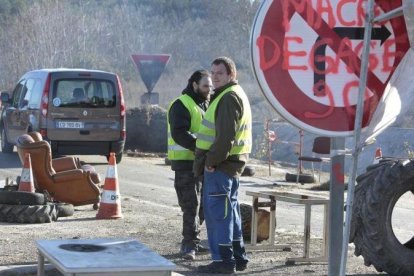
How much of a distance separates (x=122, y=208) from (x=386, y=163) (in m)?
5.48

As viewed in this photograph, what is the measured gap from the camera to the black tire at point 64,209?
12.8 m

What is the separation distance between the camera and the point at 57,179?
1331 centimetres

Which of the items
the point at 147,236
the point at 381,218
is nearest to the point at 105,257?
the point at 381,218

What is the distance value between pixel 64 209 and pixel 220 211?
4440 mm

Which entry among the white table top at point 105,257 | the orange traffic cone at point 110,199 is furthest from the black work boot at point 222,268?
the orange traffic cone at point 110,199

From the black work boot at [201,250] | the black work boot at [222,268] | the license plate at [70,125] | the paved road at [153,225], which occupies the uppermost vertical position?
the license plate at [70,125]

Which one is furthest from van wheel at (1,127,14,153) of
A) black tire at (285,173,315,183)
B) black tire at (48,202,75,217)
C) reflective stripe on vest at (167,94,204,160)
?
reflective stripe on vest at (167,94,204,160)

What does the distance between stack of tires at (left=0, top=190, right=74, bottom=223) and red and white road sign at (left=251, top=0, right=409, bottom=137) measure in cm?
854

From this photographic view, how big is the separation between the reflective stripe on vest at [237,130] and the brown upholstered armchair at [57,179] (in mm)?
4623

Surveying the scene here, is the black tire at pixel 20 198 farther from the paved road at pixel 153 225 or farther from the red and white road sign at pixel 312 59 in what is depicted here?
the red and white road sign at pixel 312 59

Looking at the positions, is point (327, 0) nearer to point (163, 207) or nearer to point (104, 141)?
point (163, 207)

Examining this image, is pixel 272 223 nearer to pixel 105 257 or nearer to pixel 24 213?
pixel 24 213

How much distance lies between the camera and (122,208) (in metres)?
14.2

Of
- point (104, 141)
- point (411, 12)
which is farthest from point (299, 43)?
point (104, 141)
